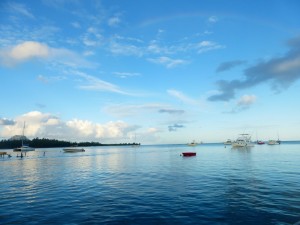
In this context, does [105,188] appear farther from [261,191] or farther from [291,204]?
[291,204]

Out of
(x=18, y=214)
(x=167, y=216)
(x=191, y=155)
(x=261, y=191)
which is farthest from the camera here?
(x=191, y=155)

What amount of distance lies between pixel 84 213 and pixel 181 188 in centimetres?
1624

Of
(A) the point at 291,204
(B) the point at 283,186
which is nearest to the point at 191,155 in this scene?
(B) the point at 283,186

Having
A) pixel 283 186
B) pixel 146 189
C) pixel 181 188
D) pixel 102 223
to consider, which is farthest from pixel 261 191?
pixel 102 223

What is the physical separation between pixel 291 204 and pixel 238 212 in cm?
657

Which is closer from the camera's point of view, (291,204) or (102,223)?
(102,223)

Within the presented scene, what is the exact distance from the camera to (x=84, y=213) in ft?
80.6

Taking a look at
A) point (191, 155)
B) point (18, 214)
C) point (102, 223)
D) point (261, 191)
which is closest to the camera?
point (102, 223)

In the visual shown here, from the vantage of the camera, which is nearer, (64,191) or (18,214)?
(18,214)

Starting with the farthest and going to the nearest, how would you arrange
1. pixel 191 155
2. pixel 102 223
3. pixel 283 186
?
pixel 191 155 → pixel 283 186 → pixel 102 223

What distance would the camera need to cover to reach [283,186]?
3659 cm

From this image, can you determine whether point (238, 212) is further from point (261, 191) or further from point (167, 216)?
point (261, 191)

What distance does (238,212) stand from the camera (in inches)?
937

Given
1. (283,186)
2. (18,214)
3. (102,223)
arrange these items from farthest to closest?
(283,186) < (18,214) < (102,223)
